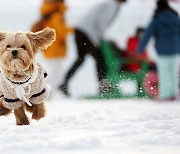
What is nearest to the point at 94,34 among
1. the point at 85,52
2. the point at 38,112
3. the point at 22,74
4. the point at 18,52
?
the point at 85,52

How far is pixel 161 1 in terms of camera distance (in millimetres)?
7336

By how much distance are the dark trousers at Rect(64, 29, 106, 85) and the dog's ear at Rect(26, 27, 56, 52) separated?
11.9 ft

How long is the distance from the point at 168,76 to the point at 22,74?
3.07 meters

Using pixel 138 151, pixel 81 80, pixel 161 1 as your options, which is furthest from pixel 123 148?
pixel 81 80

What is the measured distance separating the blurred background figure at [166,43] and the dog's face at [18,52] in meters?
2.86

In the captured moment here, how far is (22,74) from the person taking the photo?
4.59m

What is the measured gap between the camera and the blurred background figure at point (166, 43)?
23.8ft

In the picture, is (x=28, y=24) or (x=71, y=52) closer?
(x=71, y=52)

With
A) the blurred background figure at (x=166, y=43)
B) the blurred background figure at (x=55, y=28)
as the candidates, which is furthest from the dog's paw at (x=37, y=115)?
the blurred background figure at (x=55, y=28)

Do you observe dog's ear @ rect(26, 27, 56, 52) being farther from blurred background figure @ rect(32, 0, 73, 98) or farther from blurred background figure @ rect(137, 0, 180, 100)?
blurred background figure @ rect(32, 0, 73, 98)

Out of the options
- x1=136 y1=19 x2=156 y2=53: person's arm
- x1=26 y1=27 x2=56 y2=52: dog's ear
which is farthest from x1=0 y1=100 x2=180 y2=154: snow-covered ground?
x1=136 y1=19 x2=156 y2=53: person's arm

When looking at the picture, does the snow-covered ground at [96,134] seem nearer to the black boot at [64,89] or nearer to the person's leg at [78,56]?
the black boot at [64,89]

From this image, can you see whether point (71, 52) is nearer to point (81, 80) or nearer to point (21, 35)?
point (81, 80)

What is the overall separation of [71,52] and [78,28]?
707 mm
